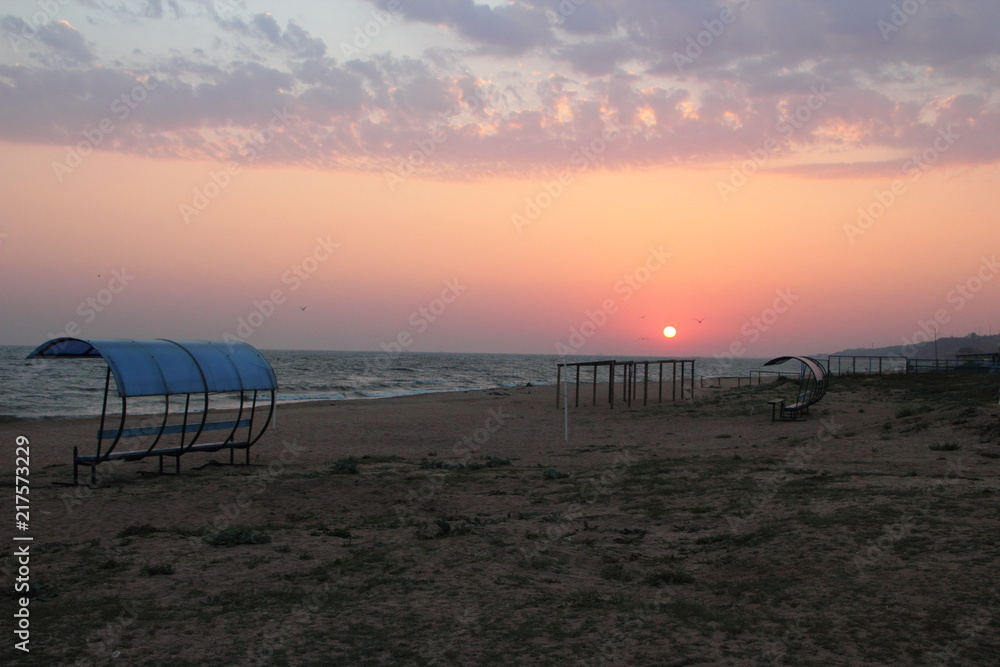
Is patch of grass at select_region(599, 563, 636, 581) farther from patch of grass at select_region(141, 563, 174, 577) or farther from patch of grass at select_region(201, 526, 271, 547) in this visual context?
patch of grass at select_region(141, 563, 174, 577)

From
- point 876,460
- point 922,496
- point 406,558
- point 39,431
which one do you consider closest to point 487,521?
point 406,558

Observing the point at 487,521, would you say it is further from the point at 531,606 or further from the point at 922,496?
the point at 922,496

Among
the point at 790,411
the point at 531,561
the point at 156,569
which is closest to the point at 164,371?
the point at 156,569

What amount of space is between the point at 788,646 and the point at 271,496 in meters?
8.24

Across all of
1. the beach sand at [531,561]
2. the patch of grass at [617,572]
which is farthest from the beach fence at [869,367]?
the patch of grass at [617,572]

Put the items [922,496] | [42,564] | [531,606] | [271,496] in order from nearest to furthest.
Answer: [531,606] → [42,564] → [922,496] → [271,496]

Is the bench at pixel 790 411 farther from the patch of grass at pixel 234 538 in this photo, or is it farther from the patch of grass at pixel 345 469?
the patch of grass at pixel 234 538

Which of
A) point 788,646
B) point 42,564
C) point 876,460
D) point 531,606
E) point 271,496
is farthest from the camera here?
point 876,460

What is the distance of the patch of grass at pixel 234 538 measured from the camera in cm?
792

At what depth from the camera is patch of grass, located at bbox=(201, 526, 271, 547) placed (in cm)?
792

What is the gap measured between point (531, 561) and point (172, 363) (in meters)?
8.55

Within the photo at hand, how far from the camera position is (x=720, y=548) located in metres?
7.47

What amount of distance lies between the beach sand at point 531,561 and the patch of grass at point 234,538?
5 centimetres

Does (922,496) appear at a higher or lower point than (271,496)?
higher
